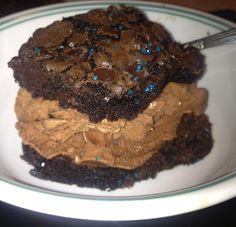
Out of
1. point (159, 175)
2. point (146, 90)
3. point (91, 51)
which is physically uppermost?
point (91, 51)

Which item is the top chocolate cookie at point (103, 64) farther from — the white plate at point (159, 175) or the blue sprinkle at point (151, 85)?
the white plate at point (159, 175)

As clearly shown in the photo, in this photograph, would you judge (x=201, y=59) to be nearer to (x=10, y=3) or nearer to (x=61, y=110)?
(x=61, y=110)

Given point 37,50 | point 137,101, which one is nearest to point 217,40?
point 137,101

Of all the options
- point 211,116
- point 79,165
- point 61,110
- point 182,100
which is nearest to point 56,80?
point 61,110

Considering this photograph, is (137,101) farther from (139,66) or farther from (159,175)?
(159,175)

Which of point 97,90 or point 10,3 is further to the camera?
point 10,3

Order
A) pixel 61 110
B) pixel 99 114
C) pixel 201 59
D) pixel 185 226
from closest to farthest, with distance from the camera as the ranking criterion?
pixel 185 226, pixel 99 114, pixel 61 110, pixel 201 59
